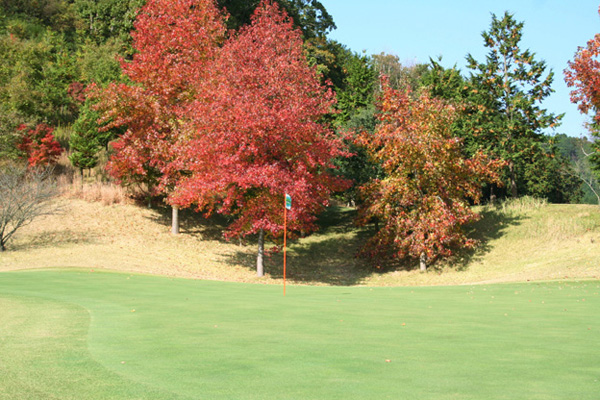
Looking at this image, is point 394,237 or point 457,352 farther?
point 394,237

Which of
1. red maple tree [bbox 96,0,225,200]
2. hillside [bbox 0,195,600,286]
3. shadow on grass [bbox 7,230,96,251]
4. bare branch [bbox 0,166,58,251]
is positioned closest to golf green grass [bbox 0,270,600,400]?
hillside [bbox 0,195,600,286]

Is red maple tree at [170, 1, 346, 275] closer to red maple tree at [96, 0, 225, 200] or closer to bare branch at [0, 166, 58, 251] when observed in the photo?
red maple tree at [96, 0, 225, 200]

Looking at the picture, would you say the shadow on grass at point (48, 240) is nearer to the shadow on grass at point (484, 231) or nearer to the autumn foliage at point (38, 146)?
the autumn foliage at point (38, 146)

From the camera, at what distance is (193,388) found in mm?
5207

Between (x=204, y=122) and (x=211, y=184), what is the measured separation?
289 centimetres

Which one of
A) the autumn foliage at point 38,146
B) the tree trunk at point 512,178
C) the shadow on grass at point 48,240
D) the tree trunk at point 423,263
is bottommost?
the tree trunk at point 423,263

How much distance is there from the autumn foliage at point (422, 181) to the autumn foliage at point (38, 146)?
19.3 meters

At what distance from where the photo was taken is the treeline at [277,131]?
24453 millimetres

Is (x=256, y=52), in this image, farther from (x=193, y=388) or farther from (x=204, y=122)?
(x=193, y=388)

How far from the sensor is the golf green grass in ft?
17.2

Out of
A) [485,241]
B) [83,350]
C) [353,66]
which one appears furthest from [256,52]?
[353,66]

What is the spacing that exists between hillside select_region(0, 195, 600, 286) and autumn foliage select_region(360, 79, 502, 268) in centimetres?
185

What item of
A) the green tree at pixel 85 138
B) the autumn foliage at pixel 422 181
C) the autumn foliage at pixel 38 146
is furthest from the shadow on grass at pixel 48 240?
the autumn foliage at pixel 422 181

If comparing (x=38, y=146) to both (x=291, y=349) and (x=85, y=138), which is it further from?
(x=291, y=349)
